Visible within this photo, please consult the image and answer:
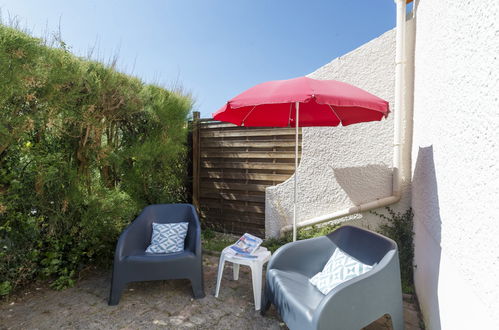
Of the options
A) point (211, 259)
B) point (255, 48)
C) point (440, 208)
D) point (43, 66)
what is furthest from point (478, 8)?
point (255, 48)

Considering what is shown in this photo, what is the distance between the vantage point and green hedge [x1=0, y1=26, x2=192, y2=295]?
3.03 m

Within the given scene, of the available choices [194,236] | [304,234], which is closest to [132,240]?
[194,236]

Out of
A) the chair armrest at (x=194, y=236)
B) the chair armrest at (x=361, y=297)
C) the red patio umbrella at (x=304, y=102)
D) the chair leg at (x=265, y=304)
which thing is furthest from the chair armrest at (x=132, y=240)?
the chair armrest at (x=361, y=297)

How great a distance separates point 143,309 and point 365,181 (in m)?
3.70

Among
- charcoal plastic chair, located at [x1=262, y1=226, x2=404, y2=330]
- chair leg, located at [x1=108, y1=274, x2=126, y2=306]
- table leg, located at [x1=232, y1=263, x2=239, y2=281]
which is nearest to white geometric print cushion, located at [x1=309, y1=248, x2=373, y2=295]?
charcoal plastic chair, located at [x1=262, y1=226, x2=404, y2=330]

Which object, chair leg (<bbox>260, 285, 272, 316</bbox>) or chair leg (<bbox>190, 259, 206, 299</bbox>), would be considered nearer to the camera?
→ chair leg (<bbox>260, 285, 272, 316</bbox>)

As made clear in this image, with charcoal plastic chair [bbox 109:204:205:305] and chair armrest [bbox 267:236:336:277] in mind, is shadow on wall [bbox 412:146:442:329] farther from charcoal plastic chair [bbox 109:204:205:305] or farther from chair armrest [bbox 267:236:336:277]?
charcoal plastic chair [bbox 109:204:205:305]

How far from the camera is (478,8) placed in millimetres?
1556

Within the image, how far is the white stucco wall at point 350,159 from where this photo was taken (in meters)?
4.64

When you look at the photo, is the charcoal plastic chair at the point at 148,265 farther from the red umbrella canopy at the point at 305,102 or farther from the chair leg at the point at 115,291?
the red umbrella canopy at the point at 305,102

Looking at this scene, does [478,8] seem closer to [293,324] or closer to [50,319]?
[293,324]

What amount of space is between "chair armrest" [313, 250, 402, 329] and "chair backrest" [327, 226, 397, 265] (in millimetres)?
177

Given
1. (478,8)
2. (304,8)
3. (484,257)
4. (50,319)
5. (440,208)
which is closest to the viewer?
(484,257)

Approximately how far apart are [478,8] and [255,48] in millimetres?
5123
